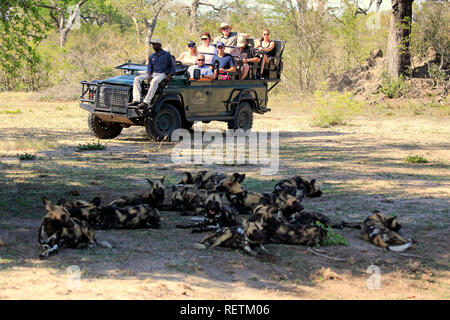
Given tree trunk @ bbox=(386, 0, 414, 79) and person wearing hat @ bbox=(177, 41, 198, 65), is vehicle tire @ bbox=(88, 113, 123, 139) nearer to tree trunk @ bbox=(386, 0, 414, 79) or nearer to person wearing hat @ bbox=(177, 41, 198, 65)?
person wearing hat @ bbox=(177, 41, 198, 65)

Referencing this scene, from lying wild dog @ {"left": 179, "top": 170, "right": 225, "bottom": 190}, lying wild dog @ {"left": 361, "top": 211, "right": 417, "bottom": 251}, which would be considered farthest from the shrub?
lying wild dog @ {"left": 361, "top": 211, "right": 417, "bottom": 251}

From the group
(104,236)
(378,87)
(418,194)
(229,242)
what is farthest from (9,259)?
(378,87)

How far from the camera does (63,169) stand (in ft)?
36.5

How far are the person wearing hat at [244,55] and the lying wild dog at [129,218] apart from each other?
30.8 ft

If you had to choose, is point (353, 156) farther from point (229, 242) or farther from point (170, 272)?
point (170, 272)

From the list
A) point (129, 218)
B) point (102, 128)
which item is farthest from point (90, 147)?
point (129, 218)

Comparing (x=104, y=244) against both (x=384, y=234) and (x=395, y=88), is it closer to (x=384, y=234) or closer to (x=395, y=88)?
(x=384, y=234)

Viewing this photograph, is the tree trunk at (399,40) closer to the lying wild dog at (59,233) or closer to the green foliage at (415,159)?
the green foliage at (415,159)

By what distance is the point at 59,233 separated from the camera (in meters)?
6.35

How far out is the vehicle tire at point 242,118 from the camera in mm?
16828

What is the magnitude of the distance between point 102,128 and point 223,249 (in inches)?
366

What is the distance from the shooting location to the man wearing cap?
14.1 meters

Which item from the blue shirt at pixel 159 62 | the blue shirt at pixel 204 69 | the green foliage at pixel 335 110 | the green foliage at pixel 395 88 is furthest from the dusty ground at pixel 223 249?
the green foliage at pixel 395 88
